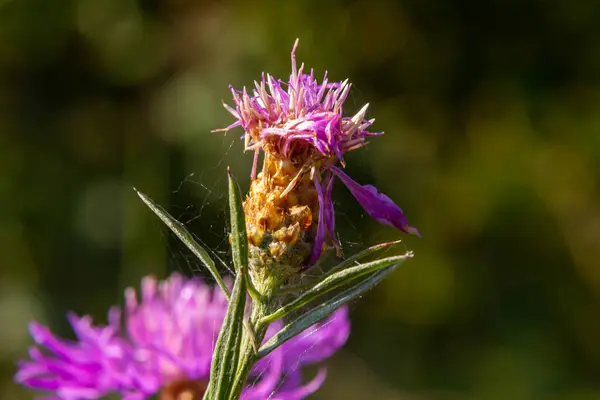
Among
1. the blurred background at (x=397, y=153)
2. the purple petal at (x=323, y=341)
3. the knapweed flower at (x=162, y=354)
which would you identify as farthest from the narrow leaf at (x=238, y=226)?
the blurred background at (x=397, y=153)

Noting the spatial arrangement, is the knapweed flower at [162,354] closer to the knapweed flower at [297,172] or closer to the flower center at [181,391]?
the flower center at [181,391]

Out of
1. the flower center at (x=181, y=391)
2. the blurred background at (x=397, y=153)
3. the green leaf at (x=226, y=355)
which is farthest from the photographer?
the blurred background at (x=397, y=153)

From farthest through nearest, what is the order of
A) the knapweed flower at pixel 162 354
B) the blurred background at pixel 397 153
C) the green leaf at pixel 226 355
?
the blurred background at pixel 397 153 < the knapweed flower at pixel 162 354 < the green leaf at pixel 226 355

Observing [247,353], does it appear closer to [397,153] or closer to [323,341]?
[323,341]

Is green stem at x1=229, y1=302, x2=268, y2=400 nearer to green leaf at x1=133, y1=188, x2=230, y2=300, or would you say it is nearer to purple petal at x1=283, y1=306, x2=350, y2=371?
green leaf at x1=133, y1=188, x2=230, y2=300

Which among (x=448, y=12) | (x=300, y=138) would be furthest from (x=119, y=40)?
(x=300, y=138)

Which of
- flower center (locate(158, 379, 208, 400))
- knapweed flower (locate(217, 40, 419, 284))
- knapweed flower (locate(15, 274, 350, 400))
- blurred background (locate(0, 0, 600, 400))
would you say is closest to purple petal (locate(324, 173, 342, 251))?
knapweed flower (locate(217, 40, 419, 284))

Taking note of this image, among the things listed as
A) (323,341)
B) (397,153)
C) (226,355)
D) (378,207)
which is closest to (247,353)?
(226,355)
